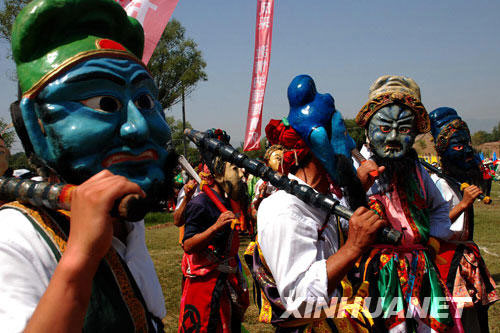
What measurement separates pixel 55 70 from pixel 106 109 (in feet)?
0.65

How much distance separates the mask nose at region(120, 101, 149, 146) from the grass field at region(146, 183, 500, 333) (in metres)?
4.44

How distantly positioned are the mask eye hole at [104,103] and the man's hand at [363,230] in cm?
129

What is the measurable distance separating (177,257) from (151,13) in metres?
7.08

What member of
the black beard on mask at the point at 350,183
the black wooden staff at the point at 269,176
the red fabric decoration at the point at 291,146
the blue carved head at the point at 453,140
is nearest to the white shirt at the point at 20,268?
the black wooden staff at the point at 269,176

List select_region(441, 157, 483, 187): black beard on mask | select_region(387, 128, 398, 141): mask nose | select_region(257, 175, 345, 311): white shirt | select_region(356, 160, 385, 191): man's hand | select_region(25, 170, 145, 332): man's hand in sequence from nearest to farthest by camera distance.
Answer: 1. select_region(25, 170, 145, 332): man's hand
2. select_region(257, 175, 345, 311): white shirt
3. select_region(356, 160, 385, 191): man's hand
4. select_region(387, 128, 398, 141): mask nose
5. select_region(441, 157, 483, 187): black beard on mask

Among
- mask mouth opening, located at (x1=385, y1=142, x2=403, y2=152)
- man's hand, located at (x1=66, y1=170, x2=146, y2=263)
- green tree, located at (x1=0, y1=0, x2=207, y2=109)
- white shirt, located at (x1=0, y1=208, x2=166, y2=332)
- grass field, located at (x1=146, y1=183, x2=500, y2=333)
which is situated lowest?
grass field, located at (x1=146, y1=183, x2=500, y2=333)

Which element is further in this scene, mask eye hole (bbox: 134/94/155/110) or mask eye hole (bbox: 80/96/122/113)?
mask eye hole (bbox: 134/94/155/110)

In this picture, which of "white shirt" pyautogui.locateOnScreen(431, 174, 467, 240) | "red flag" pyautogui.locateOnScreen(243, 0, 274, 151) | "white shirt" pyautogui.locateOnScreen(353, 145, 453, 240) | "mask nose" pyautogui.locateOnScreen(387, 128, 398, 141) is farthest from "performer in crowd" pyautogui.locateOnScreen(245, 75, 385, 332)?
"red flag" pyautogui.locateOnScreen(243, 0, 274, 151)

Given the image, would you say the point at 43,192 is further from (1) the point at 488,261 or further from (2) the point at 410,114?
(1) the point at 488,261

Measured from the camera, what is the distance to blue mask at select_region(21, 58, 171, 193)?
1184 millimetres

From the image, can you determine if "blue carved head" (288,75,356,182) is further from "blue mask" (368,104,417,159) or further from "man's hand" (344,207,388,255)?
"blue mask" (368,104,417,159)

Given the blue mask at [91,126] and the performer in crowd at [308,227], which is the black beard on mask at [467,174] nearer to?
the performer in crowd at [308,227]

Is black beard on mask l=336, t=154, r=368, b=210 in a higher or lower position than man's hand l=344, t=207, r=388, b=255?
higher

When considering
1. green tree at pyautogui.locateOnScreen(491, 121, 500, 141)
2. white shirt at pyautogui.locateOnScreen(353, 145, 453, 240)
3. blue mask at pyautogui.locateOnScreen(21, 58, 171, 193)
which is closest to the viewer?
blue mask at pyautogui.locateOnScreen(21, 58, 171, 193)
